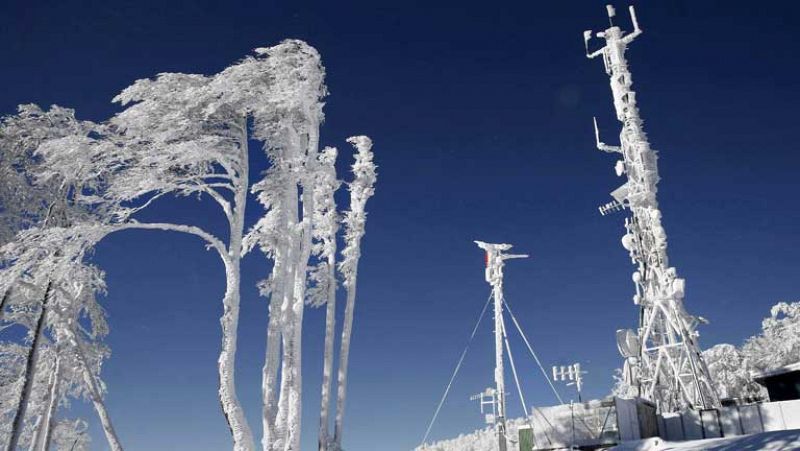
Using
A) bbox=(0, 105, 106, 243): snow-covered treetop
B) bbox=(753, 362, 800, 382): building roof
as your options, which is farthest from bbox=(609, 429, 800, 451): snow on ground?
bbox=(0, 105, 106, 243): snow-covered treetop

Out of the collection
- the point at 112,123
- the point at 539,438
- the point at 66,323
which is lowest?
the point at 539,438

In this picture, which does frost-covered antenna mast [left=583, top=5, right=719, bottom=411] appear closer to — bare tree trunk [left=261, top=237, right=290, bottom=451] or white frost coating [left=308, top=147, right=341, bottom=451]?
white frost coating [left=308, top=147, right=341, bottom=451]

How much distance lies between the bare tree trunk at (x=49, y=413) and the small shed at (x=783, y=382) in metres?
23.2

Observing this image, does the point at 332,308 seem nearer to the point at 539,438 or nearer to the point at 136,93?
the point at 539,438

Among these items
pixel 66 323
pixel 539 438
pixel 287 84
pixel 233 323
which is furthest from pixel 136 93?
pixel 539 438

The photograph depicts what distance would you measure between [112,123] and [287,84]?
4.24m

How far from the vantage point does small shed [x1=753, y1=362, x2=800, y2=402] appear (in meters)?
19.2

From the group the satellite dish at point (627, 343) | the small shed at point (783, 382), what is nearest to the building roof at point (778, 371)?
the small shed at point (783, 382)

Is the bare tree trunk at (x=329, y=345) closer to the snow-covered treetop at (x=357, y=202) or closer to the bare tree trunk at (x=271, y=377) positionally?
the snow-covered treetop at (x=357, y=202)

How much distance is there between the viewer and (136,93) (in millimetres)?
13977

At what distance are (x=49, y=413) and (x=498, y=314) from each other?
60.8ft

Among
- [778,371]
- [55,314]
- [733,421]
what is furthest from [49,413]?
[778,371]

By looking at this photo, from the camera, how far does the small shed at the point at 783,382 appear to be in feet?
63.0

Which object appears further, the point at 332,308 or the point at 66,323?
the point at 332,308
